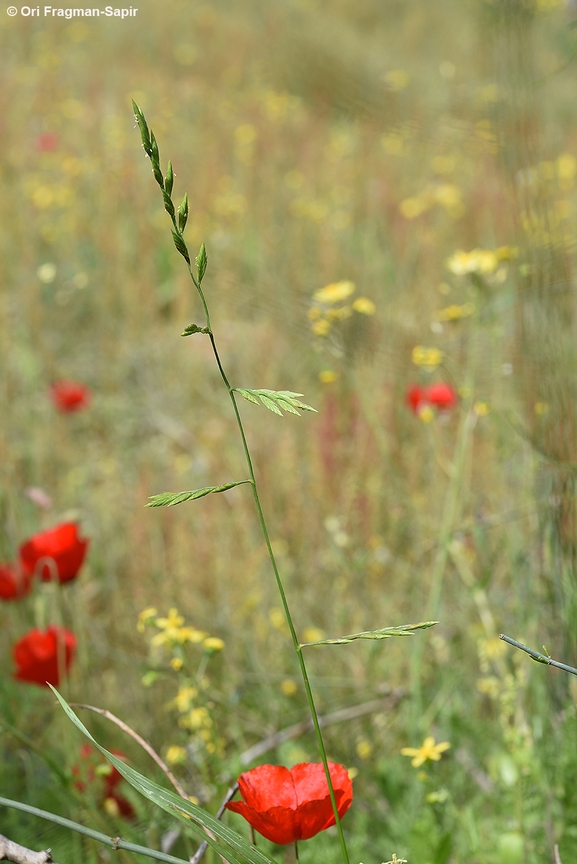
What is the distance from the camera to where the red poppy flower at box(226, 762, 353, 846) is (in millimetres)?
513

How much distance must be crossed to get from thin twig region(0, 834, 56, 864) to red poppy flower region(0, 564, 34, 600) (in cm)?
74

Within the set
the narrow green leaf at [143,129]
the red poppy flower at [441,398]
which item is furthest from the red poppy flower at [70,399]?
the narrow green leaf at [143,129]

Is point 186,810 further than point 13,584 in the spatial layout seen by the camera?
No

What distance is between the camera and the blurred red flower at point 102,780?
0.87 meters

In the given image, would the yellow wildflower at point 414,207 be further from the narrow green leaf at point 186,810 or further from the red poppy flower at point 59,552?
the narrow green leaf at point 186,810

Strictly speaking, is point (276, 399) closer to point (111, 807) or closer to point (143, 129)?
point (143, 129)

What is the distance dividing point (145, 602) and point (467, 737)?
70 centimetres

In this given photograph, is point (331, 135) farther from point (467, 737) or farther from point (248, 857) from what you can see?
point (248, 857)

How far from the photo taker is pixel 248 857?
18.2 inches

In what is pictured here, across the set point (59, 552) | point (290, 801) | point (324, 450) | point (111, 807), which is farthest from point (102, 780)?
point (324, 450)

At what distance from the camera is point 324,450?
1862 mm

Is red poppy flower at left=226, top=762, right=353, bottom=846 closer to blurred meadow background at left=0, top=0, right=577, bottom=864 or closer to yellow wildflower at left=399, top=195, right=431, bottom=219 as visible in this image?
blurred meadow background at left=0, top=0, right=577, bottom=864

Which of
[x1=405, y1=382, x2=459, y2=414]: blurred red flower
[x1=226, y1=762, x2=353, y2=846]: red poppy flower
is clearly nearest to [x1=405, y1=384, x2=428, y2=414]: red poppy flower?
[x1=405, y1=382, x2=459, y2=414]: blurred red flower

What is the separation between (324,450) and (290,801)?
4.34ft
